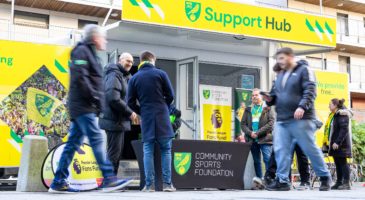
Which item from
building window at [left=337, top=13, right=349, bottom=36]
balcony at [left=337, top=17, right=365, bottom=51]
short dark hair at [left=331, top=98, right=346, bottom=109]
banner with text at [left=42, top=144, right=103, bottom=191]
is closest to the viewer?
banner with text at [left=42, top=144, right=103, bottom=191]

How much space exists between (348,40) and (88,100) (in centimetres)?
3572

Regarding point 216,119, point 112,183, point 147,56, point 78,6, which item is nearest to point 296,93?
point 147,56

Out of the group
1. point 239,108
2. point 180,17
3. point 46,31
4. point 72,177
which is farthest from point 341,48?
point 72,177

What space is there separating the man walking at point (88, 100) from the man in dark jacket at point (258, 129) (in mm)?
3920

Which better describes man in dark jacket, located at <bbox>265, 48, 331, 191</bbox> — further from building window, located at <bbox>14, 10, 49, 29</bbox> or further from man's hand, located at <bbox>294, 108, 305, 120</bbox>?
building window, located at <bbox>14, 10, 49, 29</bbox>

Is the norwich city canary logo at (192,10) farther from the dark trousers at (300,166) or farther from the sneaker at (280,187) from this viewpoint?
the sneaker at (280,187)

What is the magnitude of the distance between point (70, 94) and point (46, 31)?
2324cm

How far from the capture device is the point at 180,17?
10367 millimetres

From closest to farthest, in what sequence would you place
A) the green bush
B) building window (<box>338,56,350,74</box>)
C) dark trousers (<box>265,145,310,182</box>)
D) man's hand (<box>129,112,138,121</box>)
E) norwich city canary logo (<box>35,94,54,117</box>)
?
man's hand (<box>129,112,138,121</box>) → dark trousers (<box>265,145,310,182</box>) → norwich city canary logo (<box>35,94,54,117</box>) → the green bush → building window (<box>338,56,350,74</box>)

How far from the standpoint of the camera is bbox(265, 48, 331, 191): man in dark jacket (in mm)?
6727

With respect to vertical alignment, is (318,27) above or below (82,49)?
above

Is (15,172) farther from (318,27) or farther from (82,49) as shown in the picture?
(318,27)

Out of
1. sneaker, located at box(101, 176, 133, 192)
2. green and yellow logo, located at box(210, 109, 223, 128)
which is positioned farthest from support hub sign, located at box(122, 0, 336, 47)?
sneaker, located at box(101, 176, 133, 192)

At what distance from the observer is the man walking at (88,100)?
598cm
